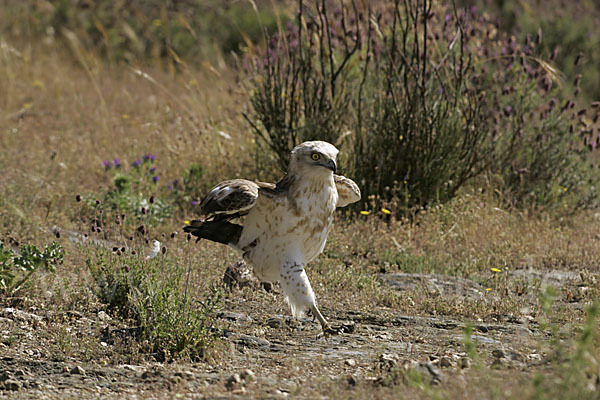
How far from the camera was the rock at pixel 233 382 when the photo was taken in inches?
144

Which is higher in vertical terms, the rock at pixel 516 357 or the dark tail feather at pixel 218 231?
the dark tail feather at pixel 218 231

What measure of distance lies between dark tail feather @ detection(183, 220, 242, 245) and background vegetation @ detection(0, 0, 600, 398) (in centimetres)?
24

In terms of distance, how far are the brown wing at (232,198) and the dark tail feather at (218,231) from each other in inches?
11.6

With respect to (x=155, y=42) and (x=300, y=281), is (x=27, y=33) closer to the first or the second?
(x=155, y=42)

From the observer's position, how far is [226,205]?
4.56 m

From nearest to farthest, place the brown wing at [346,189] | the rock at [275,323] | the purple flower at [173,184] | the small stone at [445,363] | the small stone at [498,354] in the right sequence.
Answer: the small stone at [445,363], the small stone at [498,354], the rock at [275,323], the brown wing at [346,189], the purple flower at [173,184]

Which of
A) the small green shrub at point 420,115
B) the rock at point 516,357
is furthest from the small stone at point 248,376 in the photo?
the small green shrub at point 420,115

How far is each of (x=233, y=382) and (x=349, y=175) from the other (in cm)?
377

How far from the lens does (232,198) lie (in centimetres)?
454

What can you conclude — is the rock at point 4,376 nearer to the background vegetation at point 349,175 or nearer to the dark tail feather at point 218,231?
the background vegetation at point 349,175

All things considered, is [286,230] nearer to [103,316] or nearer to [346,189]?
[346,189]

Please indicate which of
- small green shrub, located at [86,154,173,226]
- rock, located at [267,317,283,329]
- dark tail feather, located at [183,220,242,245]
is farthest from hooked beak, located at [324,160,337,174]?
Answer: small green shrub, located at [86,154,173,226]

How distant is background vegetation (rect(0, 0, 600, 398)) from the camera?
15.5 ft

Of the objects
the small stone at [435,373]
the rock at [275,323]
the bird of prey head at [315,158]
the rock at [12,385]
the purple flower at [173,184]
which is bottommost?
the purple flower at [173,184]
